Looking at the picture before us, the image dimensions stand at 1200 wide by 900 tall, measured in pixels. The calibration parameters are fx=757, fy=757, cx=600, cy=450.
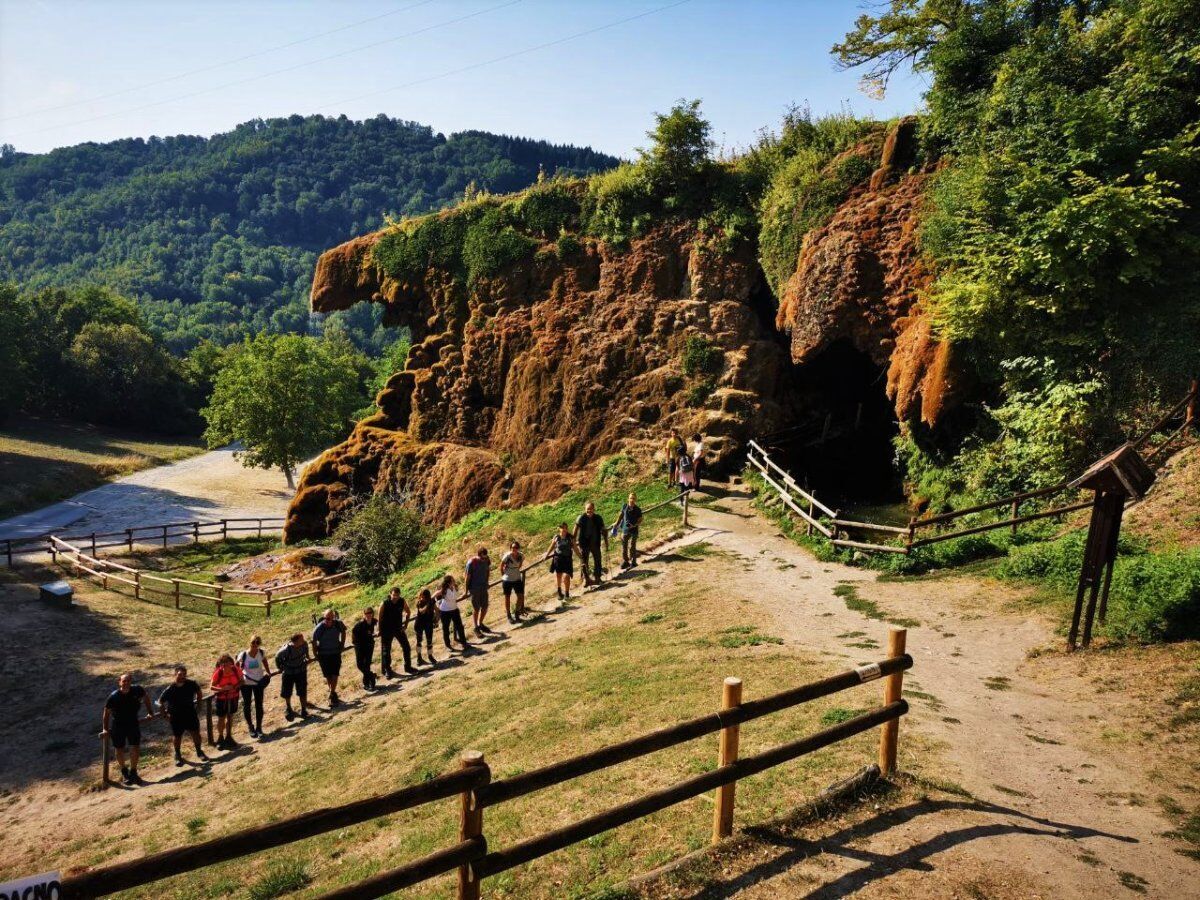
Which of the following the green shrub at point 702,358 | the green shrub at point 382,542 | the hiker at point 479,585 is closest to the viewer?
the hiker at point 479,585

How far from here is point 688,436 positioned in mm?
24094

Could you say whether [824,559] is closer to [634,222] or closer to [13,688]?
[634,222]

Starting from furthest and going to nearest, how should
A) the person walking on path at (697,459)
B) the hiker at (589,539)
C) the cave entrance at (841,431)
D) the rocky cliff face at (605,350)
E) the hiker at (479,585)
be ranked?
the cave entrance at (841,431)
the person walking on path at (697,459)
the rocky cliff face at (605,350)
the hiker at (589,539)
the hiker at (479,585)

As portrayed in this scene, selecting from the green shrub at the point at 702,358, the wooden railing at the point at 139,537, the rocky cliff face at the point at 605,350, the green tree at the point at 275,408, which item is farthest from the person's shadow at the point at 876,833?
the green tree at the point at 275,408

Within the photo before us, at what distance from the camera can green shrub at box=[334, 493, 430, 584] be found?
25312mm

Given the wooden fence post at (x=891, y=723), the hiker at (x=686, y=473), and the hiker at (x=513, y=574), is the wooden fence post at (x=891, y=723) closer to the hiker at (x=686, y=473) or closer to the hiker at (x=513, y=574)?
the hiker at (x=513, y=574)

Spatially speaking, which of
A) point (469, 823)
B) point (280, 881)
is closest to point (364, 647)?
point (280, 881)

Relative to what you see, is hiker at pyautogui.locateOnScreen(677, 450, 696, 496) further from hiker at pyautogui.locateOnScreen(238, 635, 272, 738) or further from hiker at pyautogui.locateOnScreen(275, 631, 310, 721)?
hiker at pyautogui.locateOnScreen(238, 635, 272, 738)

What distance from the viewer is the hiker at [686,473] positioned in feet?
69.9

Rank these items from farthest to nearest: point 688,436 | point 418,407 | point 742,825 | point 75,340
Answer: point 75,340 < point 418,407 < point 688,436 < point 742,825

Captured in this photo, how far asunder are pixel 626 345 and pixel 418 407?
9296 mm

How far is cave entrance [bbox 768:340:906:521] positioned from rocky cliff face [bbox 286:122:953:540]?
36 cm

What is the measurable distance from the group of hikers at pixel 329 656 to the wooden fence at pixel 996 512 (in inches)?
176

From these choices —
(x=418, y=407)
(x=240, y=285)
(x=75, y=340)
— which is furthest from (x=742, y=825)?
(x=240, y=285)
